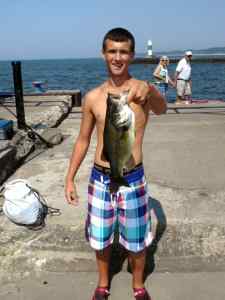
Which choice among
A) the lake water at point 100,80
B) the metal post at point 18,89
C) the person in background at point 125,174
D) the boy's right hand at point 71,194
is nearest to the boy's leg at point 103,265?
the person in background at point 125,174

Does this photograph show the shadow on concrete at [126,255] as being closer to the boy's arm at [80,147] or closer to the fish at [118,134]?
the boy's arm at [80,147]

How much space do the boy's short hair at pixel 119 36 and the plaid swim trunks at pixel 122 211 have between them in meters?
0.83

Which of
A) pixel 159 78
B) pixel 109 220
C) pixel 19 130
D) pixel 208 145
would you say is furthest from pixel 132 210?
pixel 159 78

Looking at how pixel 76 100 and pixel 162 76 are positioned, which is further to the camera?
pixel 76 100

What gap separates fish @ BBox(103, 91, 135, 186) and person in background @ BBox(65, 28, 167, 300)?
17cm

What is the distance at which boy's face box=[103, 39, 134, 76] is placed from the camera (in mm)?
2717

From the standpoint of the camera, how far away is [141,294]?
126 inches

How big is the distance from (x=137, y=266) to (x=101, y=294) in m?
0.35

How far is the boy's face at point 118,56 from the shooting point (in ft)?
8.91

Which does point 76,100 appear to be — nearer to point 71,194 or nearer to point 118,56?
point 71,194

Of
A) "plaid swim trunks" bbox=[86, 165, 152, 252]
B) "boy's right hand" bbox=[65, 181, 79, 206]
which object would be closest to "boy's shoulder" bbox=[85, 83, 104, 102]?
"plaid swim trunks" bbox=[86, 165, 152, 252]

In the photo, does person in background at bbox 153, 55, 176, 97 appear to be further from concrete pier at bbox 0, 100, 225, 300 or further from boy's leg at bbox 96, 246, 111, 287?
boy's leg at bbox 96, 246, 111, 287

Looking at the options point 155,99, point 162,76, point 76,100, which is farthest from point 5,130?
point 162,76

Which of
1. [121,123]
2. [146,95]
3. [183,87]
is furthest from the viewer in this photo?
[183,87]
